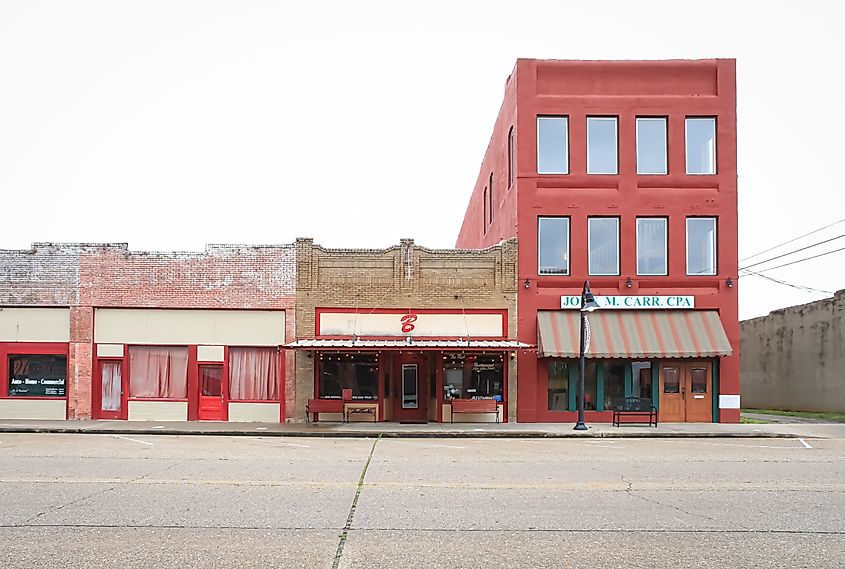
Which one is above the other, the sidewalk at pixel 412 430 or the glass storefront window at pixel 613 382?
the glass storefront window at pixel 613 382

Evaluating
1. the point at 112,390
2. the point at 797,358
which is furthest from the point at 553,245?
the point at 797,358

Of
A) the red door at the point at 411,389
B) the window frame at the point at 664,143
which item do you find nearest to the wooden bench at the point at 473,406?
the red door at the point at 411,389

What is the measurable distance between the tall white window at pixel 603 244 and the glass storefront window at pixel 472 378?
4.19 metres

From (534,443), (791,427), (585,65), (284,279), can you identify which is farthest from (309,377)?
(791,427)

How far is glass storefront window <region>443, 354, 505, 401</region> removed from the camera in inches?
1013

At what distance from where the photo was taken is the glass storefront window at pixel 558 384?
84.4 ft

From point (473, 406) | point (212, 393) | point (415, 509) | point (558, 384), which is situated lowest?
point (473, 406)

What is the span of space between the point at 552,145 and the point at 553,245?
312 centimetres

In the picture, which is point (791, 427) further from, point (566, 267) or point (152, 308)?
point (152, 308)

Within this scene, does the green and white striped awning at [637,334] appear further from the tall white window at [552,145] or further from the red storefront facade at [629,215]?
the tall white window at [552,145]

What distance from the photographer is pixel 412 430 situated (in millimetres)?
22547

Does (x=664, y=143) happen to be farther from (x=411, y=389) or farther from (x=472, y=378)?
(x=411, y=389)

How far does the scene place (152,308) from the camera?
2600 cm

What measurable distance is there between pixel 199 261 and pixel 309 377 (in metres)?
4.94
